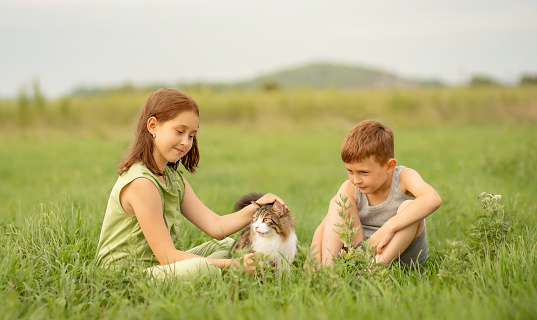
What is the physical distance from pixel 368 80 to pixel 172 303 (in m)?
45.4

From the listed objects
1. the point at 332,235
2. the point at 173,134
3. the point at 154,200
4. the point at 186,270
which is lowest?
the point at 186,270

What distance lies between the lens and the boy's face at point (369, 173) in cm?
308

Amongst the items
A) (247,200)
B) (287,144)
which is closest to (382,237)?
(247,200)

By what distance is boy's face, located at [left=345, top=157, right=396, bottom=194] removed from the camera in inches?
121

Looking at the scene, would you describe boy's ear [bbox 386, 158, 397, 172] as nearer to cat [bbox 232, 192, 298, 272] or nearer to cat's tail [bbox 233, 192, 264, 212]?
cat [bbox 232, 192, 298, 272]

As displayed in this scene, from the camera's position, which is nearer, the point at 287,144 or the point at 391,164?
the point at 391,164

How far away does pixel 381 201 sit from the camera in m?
3.34

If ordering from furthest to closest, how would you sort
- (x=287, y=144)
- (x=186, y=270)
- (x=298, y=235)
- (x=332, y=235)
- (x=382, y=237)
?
(x=287, y=144), (x=298, y=235), (x=332, y=235), (x=382, y=237), (x=186, y=270)

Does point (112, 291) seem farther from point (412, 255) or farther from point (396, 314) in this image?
point (412, 255)

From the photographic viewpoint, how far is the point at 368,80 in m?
45.6

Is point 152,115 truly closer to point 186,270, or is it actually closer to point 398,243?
point 186,270

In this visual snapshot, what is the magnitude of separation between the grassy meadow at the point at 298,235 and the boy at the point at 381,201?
178mm

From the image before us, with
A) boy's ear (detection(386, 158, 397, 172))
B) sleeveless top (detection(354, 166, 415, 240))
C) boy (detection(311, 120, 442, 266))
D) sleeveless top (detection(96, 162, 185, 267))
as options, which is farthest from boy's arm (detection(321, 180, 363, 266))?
sleeveless top (detection(96, 162, 185, 267))

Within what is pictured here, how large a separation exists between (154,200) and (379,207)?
5.33ft
